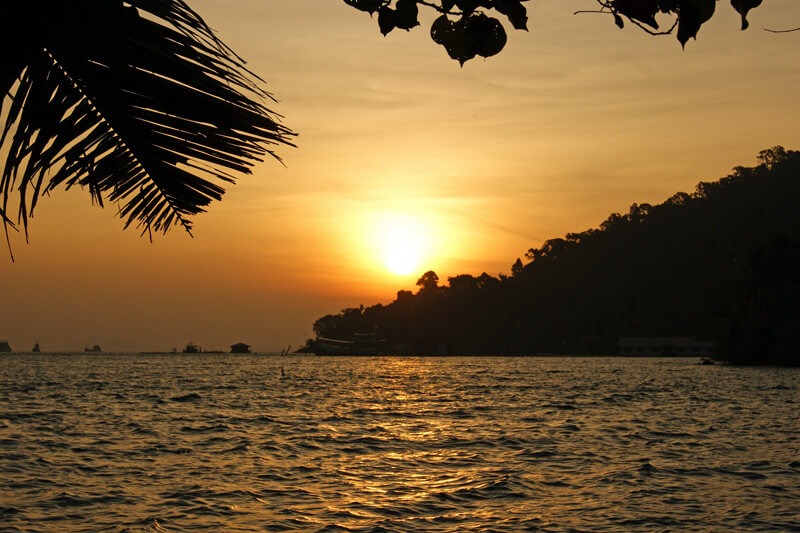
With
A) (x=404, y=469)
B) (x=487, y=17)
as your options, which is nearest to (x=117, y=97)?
(x=487, y=17)

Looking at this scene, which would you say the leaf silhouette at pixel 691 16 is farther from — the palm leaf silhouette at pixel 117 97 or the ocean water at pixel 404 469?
the ocean water at pixel 404 469

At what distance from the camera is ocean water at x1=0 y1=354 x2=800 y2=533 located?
19359 millimetres

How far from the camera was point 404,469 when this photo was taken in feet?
89.0

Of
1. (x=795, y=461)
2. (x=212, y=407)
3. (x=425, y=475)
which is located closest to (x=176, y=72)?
(x=425, y=475)

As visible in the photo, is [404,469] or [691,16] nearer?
[691,16]

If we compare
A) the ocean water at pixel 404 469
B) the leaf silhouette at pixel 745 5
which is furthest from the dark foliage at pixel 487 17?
the ocean water at pixel 404 469

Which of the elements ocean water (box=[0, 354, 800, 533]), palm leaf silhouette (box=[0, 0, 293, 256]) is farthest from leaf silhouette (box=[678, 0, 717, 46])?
ocean water (box=[0, 354, 800, 533])

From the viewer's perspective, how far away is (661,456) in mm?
29391

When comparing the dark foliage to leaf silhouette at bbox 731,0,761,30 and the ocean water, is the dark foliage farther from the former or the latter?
the ocean water

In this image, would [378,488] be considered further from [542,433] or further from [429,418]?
[429,418]

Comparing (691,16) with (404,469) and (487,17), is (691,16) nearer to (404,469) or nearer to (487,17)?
(487,17)

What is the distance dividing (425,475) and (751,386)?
2262 inches

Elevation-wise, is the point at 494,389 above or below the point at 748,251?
below

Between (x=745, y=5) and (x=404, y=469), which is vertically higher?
(x=745, y=5)
